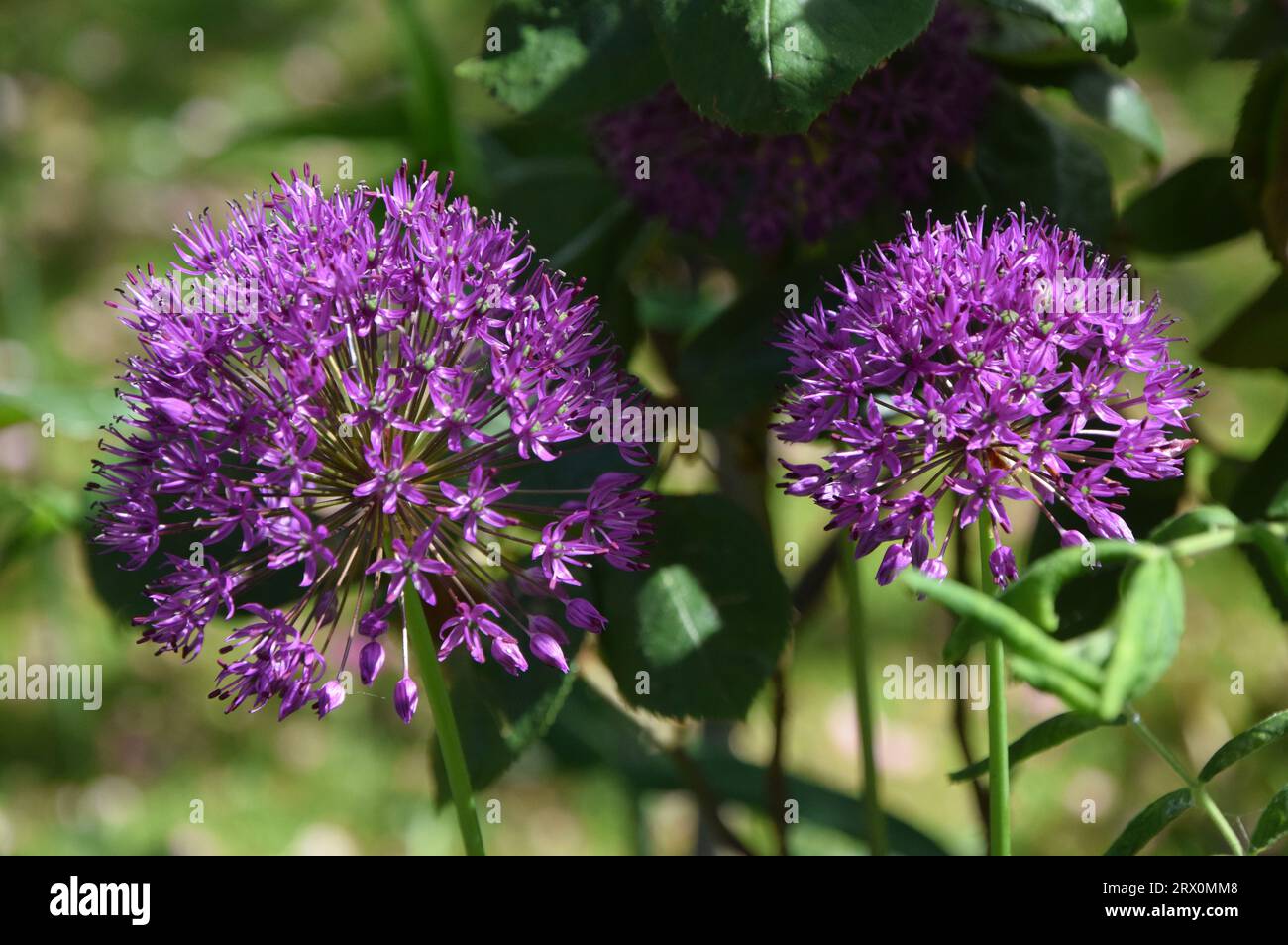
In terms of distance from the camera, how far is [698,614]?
89 centimetres

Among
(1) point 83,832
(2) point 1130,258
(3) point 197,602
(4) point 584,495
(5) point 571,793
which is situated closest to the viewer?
(3) point 197,602

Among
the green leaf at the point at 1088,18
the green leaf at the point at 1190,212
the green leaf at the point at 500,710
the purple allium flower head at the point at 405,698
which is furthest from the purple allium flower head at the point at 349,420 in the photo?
the green leaf at the point at 1190,212

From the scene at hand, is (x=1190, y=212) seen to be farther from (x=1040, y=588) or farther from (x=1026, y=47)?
(x=1040, y=588)

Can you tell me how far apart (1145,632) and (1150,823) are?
0.22 metres

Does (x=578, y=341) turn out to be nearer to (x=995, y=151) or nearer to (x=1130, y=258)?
(x=995, y=151)

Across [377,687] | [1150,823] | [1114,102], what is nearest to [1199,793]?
[1150,823]

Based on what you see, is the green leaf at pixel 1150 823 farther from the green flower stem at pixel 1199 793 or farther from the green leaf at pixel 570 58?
the green leaf at pixel 570 58

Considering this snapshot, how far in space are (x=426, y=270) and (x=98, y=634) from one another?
176 cm

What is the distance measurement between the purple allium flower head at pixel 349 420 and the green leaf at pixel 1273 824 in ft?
1.21

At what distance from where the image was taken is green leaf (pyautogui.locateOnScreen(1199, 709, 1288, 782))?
706 mm

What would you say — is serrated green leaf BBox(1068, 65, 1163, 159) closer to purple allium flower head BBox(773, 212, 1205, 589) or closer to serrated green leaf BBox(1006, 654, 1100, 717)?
purple allium flower head BBox(773, 212, 1205, 589)

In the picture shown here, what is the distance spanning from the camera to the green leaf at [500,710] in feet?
2.77
